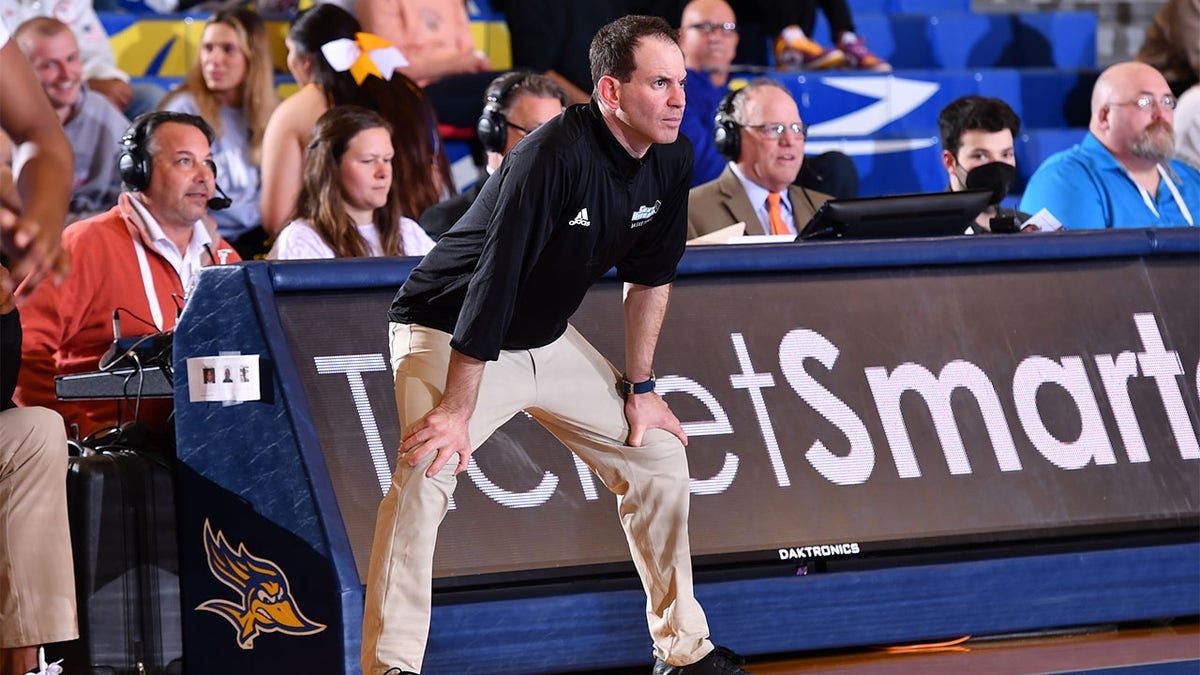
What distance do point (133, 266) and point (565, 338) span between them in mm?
1562

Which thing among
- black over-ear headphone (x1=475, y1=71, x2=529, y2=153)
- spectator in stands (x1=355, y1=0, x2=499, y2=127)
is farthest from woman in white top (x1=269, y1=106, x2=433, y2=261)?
spectator in stands (x1=355, y1=0, x2=499, y2=127)

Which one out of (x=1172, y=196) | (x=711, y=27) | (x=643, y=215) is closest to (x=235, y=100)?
(x=711, y=27)

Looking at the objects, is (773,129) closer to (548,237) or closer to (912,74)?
(548,237)

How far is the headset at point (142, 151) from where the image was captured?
15.5 feet

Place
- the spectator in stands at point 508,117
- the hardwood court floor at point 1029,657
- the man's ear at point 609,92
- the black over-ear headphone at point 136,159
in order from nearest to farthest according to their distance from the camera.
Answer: the man's ear at point 609,92 → the hardwood court floor at point 1029,657 → the black over-ear headphone at point 136,159 → the spectator in stands at point 508,117

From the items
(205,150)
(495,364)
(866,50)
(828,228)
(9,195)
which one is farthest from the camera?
(866,50)

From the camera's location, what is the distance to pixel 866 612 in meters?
4.05

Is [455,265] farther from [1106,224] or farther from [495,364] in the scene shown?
[1106,224]

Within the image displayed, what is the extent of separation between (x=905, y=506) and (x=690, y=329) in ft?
2.34

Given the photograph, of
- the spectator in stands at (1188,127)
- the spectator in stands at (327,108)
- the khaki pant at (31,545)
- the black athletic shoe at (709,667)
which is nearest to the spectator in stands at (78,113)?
the spectator in stands at (327,108)

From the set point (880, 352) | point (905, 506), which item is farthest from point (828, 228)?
point (905, 506)

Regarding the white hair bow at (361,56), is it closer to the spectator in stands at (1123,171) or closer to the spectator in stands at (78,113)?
the spectator in stands at (78,113)

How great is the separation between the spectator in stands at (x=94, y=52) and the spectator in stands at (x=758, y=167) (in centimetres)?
250

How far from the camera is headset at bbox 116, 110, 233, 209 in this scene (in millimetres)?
4738
